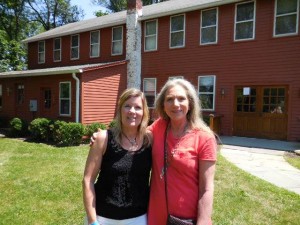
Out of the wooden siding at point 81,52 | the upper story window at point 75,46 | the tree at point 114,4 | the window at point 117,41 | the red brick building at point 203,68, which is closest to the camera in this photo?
the red brick building at point 203,68

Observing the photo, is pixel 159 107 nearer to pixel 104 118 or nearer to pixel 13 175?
pixel 13 175

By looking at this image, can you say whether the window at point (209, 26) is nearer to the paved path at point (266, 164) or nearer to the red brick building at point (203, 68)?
the red brick building at point (203, 68)

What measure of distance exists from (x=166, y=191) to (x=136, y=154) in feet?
1.10

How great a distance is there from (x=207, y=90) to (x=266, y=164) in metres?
6.73

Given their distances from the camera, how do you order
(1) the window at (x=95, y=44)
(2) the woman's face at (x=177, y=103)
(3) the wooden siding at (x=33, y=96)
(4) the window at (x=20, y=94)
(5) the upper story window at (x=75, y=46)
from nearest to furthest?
(2) the woman's face at (x=177, y=103) → (3) the wooden siding at (x=33, y=96) → (4) the window at (x=20, y=94) → (1) the window at (x=95, y=44) → (5) the upper story window at (x=75, y=46)

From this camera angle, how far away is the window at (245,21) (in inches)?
512

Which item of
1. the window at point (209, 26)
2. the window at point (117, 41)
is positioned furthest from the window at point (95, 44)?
the window at point (209, 26)

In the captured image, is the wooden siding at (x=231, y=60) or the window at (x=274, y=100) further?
the window at (x=274, y=100)

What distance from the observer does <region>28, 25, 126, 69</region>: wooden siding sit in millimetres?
18406

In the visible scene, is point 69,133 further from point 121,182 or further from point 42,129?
point 121,182

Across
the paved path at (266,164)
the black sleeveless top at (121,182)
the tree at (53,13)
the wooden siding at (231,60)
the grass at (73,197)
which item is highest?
the tree at (53,13)

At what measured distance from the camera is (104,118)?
15.7 meters

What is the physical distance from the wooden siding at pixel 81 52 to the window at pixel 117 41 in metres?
0.24

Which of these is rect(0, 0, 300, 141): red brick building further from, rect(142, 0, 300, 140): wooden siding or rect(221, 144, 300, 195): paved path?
rect(221, 144, 300, 195): paved path
